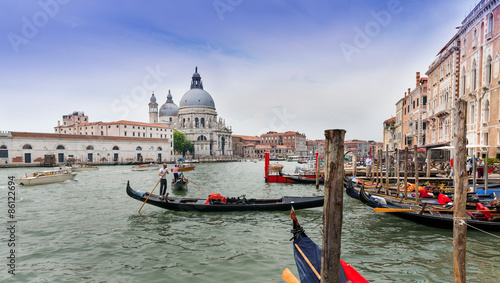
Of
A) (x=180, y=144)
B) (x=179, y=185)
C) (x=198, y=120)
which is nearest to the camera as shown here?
(x=179, y=185)

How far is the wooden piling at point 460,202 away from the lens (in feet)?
12.2

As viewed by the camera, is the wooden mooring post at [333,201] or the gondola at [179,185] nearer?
the wooden mooring post at [333,201]

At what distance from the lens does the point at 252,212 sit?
10.0m

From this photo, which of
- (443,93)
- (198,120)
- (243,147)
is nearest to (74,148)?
(198,120)

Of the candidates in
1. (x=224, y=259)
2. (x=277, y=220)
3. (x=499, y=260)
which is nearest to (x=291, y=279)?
(x=224, y=259)

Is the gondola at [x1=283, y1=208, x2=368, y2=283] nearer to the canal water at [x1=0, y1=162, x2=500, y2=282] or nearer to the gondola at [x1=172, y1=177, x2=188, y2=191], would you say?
the canal water at [x1=0, y1=162, x2=500, y2=282]

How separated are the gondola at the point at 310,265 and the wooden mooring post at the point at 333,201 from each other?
47 centimetres

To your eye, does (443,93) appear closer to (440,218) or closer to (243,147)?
(440,218)

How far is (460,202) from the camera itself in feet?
12.8

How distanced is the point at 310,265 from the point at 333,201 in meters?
1.14

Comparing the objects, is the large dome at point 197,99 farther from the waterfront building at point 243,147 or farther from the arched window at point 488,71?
the arched window at point 488,71

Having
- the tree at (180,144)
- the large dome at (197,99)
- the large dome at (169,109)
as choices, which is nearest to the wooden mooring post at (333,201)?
the tree at (180,144)

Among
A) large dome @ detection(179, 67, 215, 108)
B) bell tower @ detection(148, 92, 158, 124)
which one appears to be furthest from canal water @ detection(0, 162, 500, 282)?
bell tower @ detection(148, 92, 158, 124)

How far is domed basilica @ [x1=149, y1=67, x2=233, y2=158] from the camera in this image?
7775cm
